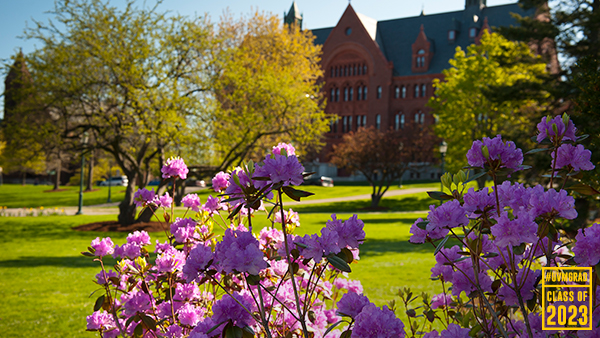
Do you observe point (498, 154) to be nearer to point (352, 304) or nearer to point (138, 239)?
point (352, 304)

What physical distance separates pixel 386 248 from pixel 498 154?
42.5ft

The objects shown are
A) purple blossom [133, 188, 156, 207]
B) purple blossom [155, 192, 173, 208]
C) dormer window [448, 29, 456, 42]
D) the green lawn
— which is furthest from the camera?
dormer window [448, 29, 456, 42]

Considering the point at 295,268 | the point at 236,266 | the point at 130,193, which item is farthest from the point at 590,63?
the point at 130,193

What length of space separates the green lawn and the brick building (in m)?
39.2

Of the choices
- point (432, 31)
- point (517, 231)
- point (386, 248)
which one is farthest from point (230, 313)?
point (432, 31)

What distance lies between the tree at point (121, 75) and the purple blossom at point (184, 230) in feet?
40.5

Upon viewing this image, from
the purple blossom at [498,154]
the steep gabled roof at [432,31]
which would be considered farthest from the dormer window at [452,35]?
the purple blossom at [498,154]

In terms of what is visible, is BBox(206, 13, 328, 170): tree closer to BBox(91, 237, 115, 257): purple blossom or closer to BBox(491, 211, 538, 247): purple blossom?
BBox(91, 237, 115, 257): purple blossom

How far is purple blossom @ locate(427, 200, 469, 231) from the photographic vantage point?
1.66 metres

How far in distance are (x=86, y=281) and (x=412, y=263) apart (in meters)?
7.62

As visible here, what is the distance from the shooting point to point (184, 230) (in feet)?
9.49

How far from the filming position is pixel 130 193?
1733 centimetres

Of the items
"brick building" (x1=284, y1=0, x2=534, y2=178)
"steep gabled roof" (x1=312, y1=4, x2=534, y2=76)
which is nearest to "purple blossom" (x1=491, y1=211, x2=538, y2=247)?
"brick building" (x1=284, y1=0, x2=534, y2=178)

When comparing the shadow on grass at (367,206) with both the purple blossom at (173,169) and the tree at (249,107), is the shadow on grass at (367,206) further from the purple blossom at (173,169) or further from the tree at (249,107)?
the purple blossom at (173,169)
